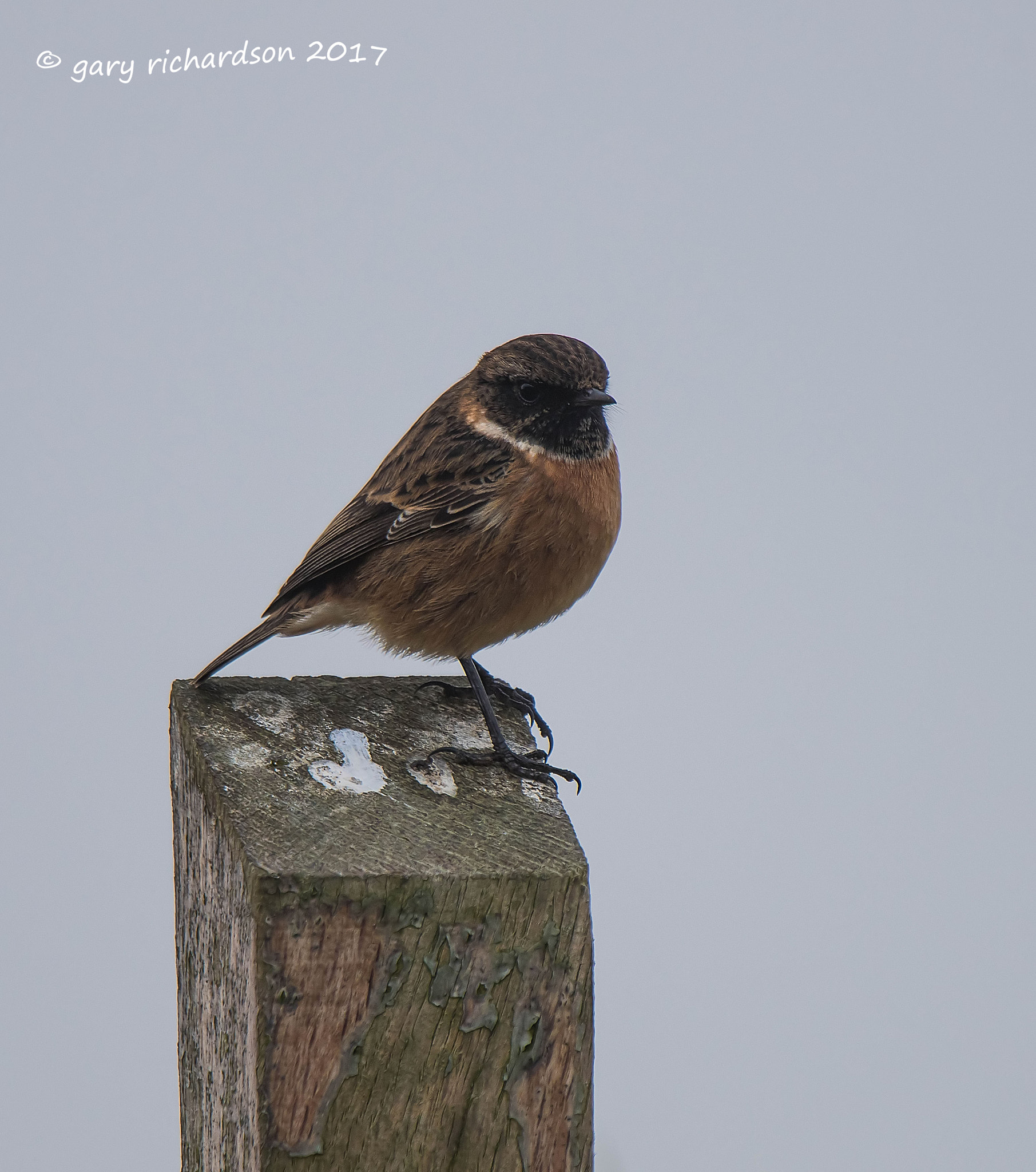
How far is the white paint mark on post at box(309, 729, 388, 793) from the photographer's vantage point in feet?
10.3

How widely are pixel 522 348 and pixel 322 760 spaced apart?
1.57 m

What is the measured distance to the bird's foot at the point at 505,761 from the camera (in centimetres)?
333

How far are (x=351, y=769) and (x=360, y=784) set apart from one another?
76mm

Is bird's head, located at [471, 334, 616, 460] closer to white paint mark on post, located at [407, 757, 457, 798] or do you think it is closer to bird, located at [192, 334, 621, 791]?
bird, located at [192, 334, 621, 791]

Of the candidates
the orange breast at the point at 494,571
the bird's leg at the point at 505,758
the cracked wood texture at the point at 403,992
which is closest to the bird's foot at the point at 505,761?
the bird's leg at the point at 505,758

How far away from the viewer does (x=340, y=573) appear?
418cm

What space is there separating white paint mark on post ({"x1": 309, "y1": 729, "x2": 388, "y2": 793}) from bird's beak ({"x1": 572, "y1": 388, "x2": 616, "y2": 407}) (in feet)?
4.44

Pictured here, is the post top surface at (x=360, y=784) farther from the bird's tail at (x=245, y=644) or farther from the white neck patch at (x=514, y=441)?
the white neck patch at (x=514, y=441)

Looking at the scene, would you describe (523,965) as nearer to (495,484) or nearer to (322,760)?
(322,760)

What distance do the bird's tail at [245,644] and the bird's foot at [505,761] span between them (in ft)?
2.35

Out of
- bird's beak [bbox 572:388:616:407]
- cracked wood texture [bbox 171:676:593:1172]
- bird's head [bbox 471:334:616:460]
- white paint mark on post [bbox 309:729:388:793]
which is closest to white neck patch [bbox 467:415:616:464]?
bird's head [bbox 471:334:616:460]

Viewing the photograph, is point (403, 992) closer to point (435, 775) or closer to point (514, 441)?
point (435, 775)

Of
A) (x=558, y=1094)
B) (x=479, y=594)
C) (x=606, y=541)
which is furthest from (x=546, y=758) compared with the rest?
(x=558, y=1094)

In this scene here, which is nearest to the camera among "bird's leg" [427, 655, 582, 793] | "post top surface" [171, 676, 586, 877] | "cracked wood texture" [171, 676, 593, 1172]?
"cracked wood texture" [171, 676, 593, 1172]
